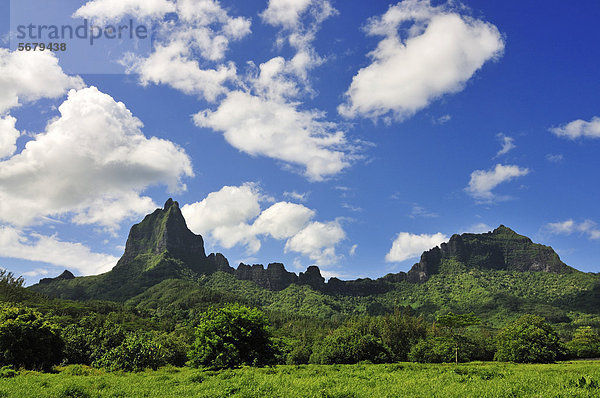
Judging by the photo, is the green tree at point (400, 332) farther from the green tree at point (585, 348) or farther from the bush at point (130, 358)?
the bush at point (130, 358)

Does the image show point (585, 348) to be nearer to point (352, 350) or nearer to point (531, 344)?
point (531, 344)

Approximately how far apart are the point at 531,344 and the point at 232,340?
72906mm

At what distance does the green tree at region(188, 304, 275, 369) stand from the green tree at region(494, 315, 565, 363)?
66.4 meters

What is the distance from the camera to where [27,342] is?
46531 mm

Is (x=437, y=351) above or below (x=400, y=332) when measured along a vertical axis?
above

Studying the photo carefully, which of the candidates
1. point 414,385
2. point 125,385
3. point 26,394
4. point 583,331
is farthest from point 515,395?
point 583,331

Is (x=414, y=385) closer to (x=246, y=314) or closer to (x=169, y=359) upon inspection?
(x=246, y=314)

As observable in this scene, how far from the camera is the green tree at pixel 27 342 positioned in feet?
144

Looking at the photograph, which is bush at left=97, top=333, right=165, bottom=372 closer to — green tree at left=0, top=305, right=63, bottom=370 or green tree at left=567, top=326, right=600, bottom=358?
green tree at left=0, top=305, right=63, bottom=370

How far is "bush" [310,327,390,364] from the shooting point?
300 ft

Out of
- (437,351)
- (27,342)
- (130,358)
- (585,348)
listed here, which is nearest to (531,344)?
(437,351)

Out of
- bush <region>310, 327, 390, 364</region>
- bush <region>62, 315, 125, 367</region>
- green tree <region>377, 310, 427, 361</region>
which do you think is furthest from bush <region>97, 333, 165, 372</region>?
green tree <region>377, 310, 427, 361</region>

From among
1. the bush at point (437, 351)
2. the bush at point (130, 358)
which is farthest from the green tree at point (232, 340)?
the bush at point (437, 351)

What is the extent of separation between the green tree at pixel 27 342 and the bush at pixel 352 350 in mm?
64465
